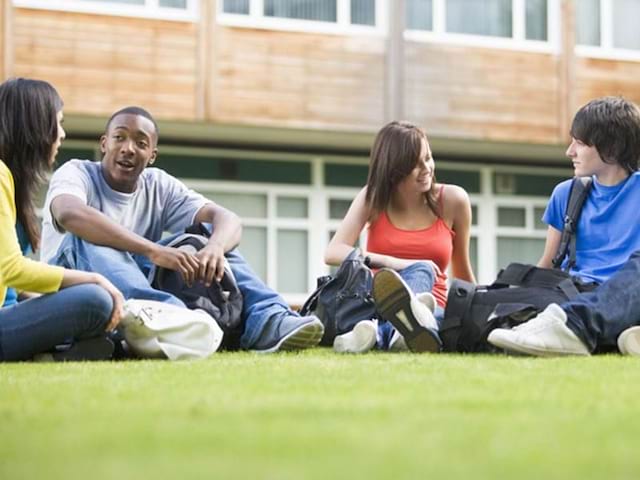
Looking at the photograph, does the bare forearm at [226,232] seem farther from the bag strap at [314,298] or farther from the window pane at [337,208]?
the window pane at [337,208]

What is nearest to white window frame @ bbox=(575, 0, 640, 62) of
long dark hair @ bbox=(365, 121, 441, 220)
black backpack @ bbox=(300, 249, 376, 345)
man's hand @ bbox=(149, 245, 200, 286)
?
long dark hair @ bbox=(365, 121, 441, 220)

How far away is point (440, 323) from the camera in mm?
5266

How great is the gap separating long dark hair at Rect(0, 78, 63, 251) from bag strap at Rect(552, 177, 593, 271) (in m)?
→ 2.15

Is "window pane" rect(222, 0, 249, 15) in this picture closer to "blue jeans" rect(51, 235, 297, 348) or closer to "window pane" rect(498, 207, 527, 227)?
"window pane" rect(498, 207, 527, 227)

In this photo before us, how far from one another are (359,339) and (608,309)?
103 centimetres

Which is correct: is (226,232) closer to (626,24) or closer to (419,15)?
(419,15)

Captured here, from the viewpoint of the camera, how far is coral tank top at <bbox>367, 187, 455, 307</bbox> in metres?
5.98

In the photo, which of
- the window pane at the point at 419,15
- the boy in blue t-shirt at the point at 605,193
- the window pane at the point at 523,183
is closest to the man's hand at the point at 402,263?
the boy in blue t-shirt at the point at 605,193

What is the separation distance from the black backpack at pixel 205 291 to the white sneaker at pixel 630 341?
1.54 m

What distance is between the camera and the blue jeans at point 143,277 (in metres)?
4.98

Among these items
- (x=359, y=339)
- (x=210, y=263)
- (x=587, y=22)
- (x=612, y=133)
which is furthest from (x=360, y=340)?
(x=587, y=22)

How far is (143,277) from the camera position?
16.6 feet

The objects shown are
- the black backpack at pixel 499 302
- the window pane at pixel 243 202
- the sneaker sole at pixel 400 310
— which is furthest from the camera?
the window pane at pixel 243 202

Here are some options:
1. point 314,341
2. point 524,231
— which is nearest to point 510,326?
point 314,341
